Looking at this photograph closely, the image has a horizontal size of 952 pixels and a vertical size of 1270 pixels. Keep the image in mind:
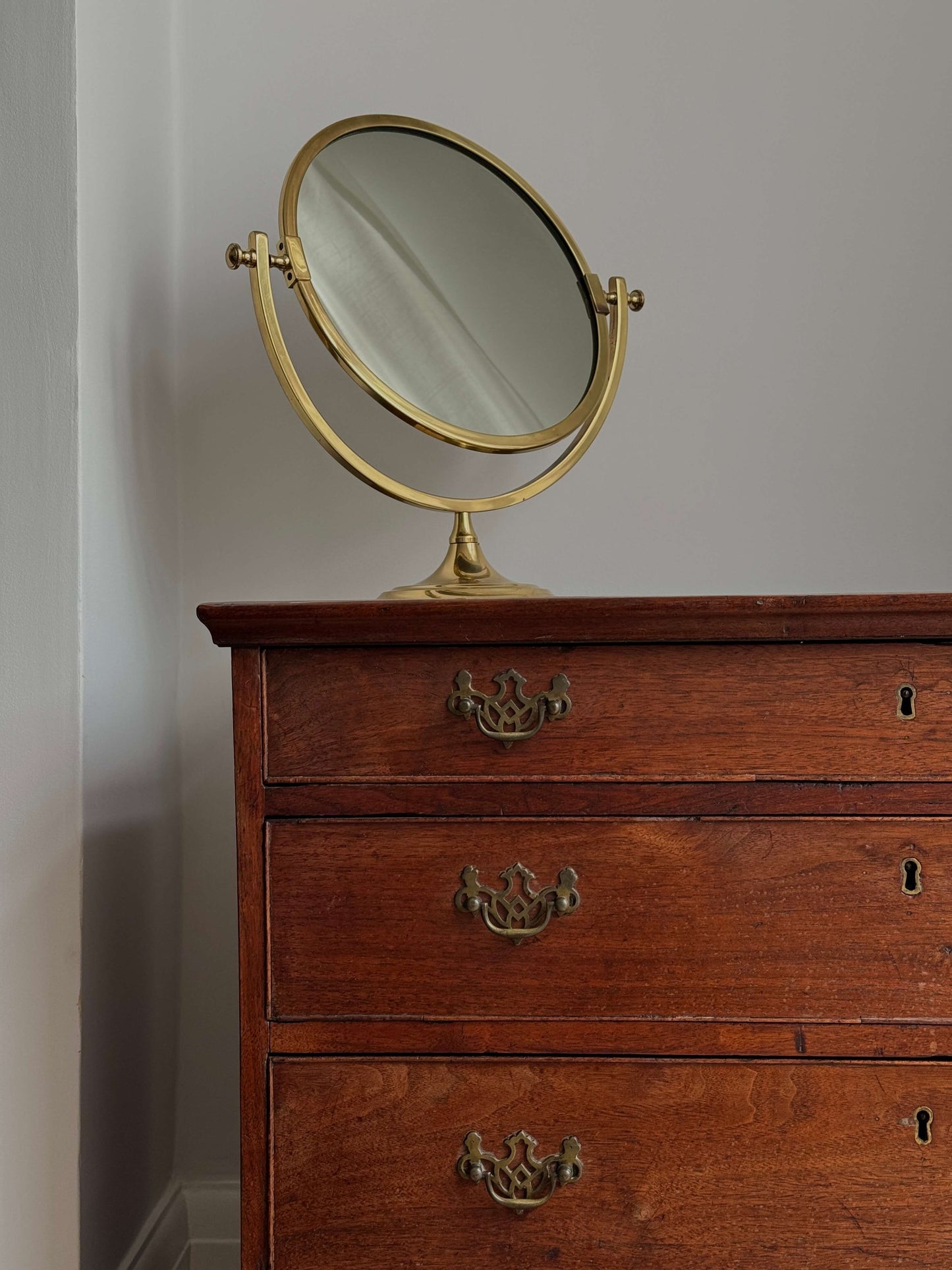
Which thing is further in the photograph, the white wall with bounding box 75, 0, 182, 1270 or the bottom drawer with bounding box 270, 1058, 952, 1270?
the white wall with bounding box 75, 0, 182, 1270

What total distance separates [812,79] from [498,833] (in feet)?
3.99

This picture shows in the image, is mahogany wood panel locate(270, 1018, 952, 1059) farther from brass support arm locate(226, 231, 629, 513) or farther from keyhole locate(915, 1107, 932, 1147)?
brass support arm locate(226, 231, 629, 513)

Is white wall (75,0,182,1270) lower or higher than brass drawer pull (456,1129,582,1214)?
higher

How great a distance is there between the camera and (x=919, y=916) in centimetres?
95

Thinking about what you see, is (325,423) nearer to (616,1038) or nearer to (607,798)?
(607,798)

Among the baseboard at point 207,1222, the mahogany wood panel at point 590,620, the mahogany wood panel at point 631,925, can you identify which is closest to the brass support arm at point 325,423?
the mahogany wood panel at point 590,620

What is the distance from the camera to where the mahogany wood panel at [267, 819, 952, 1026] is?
95 cm

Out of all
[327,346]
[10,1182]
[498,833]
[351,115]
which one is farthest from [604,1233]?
[351,115]

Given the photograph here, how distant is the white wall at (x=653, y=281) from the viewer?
4.96ft

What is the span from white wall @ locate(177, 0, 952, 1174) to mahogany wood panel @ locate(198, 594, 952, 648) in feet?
1.88

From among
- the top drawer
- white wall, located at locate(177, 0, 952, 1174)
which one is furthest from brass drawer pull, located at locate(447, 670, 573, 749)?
white wall, located at locate(177, 0, 952, 1174)

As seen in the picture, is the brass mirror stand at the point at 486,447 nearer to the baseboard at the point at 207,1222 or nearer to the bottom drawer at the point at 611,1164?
the bottom drawer at the point at 611,1164

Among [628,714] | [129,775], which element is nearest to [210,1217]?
[129,775]

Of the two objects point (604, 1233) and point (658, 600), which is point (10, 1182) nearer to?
point (604, 1233)
